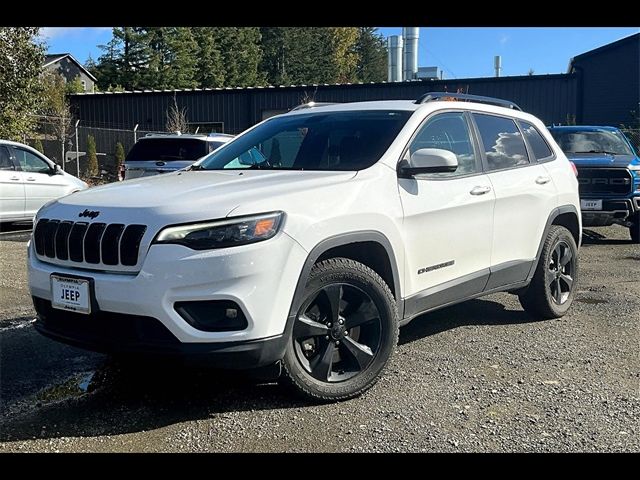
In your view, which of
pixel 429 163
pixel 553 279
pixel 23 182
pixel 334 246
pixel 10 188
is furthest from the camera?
pixel 23 182

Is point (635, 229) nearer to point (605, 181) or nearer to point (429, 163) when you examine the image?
point (605, 181)

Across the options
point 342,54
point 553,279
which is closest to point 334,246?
point 553,279

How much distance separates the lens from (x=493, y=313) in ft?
19.9

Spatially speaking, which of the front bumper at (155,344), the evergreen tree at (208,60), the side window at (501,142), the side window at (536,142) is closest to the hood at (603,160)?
the side window at (536,142)

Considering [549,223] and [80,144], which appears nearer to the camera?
[549,223]

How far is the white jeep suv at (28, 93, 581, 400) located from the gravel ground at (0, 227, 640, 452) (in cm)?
35

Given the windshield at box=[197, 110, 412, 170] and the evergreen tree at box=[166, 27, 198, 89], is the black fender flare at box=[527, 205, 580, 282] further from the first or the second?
the evergreen tree at box=[166, 27, 198, 89]

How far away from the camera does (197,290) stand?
322 centimetres

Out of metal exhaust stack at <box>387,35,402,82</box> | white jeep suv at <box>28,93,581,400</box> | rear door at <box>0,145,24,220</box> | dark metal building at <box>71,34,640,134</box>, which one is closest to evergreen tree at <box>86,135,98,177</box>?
dark metal building at <box>71,34,640,134</box>

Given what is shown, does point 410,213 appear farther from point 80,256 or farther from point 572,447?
point 80,256

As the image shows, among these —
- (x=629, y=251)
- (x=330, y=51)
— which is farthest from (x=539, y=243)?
(x=330, y=51)

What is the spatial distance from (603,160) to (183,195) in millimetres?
9236

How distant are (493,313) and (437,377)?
2016 mm

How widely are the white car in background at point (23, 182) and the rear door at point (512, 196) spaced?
9.38 metres
